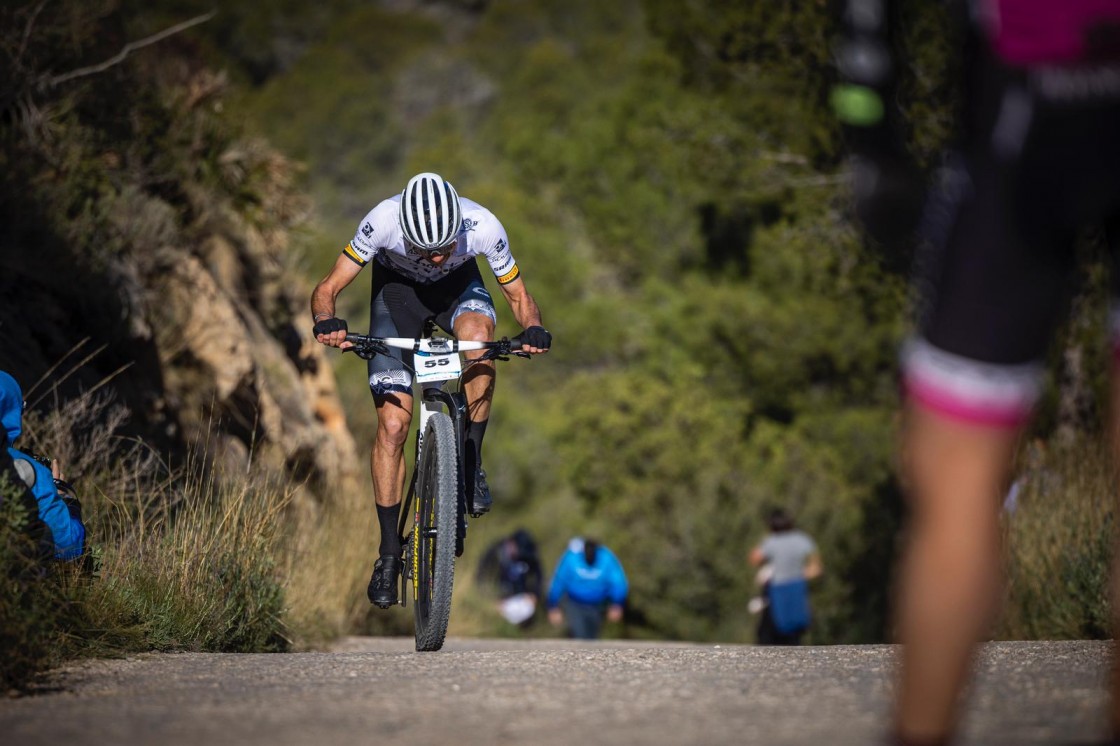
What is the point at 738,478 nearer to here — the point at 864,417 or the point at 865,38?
the point at 864,417

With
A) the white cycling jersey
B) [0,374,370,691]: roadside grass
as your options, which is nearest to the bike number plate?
the white cycling jersey

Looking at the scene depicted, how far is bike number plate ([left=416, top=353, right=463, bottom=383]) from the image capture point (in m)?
6.29

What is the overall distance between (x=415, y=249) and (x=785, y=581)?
8.47m

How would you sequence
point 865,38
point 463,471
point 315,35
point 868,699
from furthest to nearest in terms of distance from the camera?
point 315,35, point 463,471, point 868,699, point 865,38

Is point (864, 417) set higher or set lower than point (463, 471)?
lower

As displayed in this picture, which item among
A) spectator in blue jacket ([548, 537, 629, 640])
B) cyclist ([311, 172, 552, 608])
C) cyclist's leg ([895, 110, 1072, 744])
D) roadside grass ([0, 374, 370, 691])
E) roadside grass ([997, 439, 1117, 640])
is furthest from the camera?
spectator in blue jacket ([548, 537, 629, 640])

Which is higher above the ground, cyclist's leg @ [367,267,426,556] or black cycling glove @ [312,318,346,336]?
black cycling glove @ [312,318,346,336]

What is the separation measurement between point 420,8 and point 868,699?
231ft

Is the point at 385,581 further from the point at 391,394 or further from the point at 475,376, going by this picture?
the point at 475,376

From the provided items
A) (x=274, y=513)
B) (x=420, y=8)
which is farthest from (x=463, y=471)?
(x=420, y=8)

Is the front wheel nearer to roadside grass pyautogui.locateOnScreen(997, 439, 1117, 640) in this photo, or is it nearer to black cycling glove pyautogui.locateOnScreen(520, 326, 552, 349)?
black cycling glove pyautogui.locateOnScreen(520, 326, 552, 349)

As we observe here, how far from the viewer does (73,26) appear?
455 inches

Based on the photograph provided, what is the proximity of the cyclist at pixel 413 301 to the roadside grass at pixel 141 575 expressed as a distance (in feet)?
2.31

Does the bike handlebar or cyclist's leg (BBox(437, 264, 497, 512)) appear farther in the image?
cyclist's leg (BBox(437, 264, 497, 512))
